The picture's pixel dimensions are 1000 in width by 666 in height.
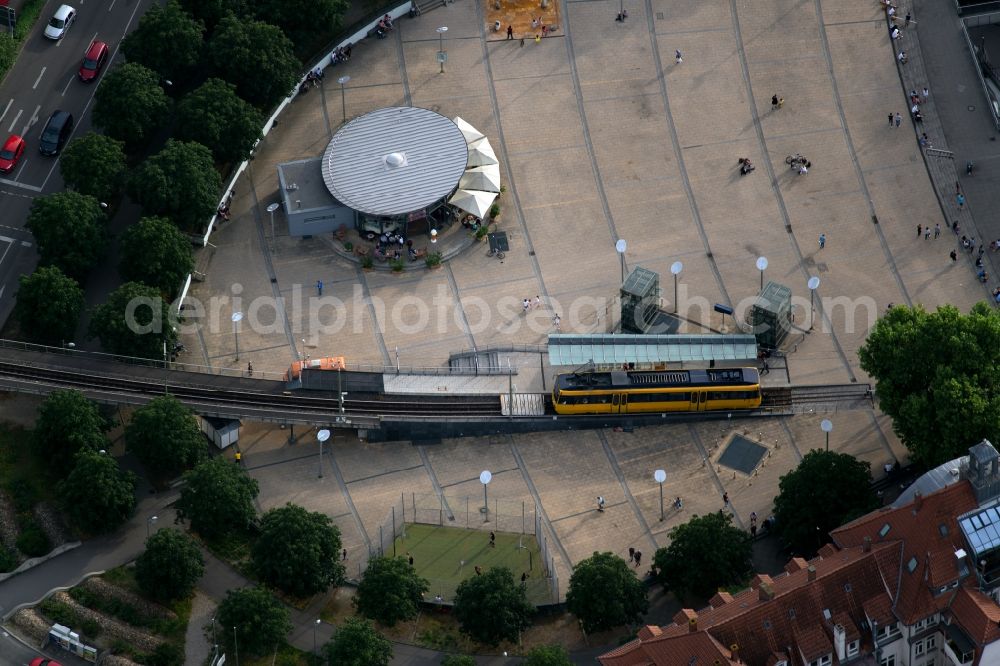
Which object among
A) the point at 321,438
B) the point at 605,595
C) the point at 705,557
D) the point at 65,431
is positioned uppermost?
the point at 65,431

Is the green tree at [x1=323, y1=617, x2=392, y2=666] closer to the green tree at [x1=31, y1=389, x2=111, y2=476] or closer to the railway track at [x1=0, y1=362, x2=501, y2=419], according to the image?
the railway track at [x1=0, y1=362, x2=501, y2=419]

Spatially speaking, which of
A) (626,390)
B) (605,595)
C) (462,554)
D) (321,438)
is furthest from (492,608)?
(626,390)

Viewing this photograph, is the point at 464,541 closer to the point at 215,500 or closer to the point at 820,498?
the point at 215,500

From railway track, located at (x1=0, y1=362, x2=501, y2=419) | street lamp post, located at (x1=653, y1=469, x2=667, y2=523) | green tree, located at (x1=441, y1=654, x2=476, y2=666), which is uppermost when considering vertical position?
railway track, located at (x1=0, y1=362, x2=501, y2=419)

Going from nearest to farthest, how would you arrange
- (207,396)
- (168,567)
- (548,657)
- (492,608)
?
(548,657) → (492,608) → (168,567) → (207,396)

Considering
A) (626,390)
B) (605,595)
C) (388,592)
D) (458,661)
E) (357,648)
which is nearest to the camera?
(458,661)

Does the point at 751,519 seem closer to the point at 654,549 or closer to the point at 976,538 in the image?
the point at 654,549

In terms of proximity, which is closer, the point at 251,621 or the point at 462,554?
the point at 251,621

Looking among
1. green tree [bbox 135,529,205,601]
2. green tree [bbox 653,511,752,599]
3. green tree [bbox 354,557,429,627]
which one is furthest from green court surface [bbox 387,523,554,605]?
green tree [bbox 135,529,205,601]
